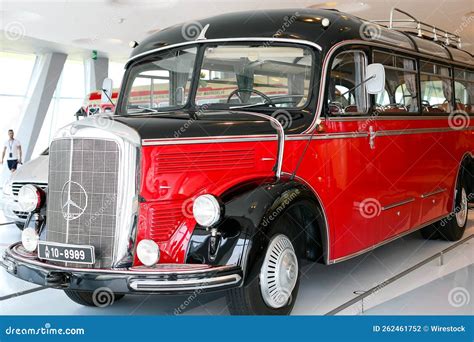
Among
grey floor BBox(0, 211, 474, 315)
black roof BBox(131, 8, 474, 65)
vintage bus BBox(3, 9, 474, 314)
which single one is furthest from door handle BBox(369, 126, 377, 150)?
grey floor BBox(0, 211, 474, 315)

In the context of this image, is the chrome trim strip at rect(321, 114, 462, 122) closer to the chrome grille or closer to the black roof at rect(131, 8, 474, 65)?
the black roof at rect(131, 8, 474, 65)

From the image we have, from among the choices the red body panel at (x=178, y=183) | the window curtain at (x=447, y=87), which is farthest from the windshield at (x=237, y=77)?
the window curtain at (x=447, y=87)

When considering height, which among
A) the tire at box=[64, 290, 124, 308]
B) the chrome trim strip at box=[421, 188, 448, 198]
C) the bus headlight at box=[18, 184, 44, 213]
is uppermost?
the bus headlight at box=[18, 184, 44, 213]

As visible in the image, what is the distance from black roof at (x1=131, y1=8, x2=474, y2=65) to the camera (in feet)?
14.1

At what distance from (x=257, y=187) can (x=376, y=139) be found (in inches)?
67.0

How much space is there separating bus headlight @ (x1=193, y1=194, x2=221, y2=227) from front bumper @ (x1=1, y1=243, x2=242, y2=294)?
0.27 meters

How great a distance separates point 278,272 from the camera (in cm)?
364

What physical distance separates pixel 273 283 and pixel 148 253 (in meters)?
0.88

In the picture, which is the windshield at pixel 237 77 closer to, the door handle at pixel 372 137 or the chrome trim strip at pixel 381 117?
the chrome trim strip at pixel 381 117

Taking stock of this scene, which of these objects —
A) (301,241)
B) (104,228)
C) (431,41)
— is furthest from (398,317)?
(431,41)

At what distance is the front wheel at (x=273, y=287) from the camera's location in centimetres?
346

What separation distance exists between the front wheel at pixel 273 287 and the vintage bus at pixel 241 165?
0.01 m

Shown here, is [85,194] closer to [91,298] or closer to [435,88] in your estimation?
[91,298]

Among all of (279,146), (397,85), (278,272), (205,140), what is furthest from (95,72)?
(278,272)
